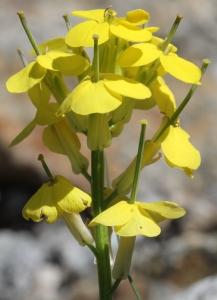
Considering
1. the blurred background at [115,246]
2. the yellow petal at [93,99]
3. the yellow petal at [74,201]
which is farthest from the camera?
the blurred background at [115,246]

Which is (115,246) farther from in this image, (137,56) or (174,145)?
(137,56)

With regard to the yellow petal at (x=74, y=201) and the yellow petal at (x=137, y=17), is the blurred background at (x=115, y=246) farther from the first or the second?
the yellow petal at (x=137, y=17)

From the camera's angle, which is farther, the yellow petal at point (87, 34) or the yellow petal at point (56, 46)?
the yellow petal at point (56, 46)

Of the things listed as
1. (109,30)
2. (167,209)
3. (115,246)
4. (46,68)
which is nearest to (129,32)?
(109,30)

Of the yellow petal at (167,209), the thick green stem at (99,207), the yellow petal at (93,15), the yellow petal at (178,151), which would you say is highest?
the yellow petal at (93,15)

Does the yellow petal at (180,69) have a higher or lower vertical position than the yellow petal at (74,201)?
higher

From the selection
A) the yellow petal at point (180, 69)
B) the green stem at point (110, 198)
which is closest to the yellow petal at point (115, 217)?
the green stem at point (110, 198)

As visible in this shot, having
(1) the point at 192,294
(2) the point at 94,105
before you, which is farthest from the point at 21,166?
(2) the point at 94,105

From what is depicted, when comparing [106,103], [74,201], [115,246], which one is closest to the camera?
[106,103]
